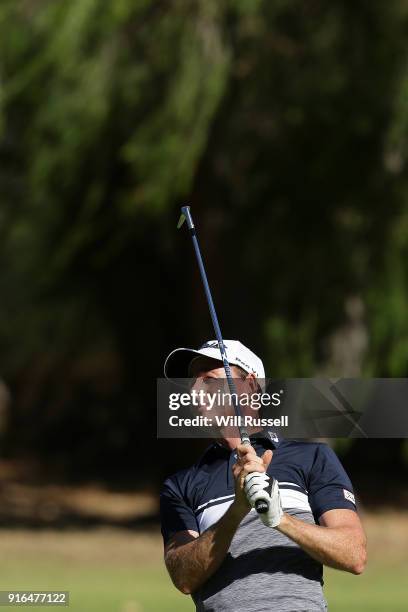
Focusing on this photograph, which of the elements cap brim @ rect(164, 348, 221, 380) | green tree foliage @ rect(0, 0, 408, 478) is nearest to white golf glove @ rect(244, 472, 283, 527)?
cap brim @ rect(164, 348, 221, 380)

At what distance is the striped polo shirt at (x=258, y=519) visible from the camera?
13.0ft

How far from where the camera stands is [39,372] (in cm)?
3434

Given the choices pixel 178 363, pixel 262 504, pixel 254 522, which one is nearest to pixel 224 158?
pixel 178 363

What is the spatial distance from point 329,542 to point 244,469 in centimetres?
35

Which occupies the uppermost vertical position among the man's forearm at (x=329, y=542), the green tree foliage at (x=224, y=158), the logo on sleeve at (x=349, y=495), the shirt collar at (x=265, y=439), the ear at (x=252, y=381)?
the green tree foliage at (x=224, y=158)

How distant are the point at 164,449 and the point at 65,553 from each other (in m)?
3.03

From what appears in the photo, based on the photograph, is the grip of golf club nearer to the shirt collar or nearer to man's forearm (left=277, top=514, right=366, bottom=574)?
man's forearm (left=277, top=514, right=366, bottom=574)

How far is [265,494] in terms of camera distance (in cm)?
364

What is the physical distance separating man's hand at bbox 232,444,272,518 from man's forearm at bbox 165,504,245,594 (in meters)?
0.04

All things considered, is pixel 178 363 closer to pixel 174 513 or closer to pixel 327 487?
pixel 174 513

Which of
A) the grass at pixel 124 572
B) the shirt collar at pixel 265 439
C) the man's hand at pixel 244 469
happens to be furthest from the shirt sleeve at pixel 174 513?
the grass at pixel 124 572

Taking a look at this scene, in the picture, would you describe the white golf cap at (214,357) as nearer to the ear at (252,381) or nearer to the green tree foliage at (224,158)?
the ear at (252,381)

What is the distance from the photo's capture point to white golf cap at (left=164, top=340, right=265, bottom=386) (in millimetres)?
4191

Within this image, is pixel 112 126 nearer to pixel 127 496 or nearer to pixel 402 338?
pixel 402 338
